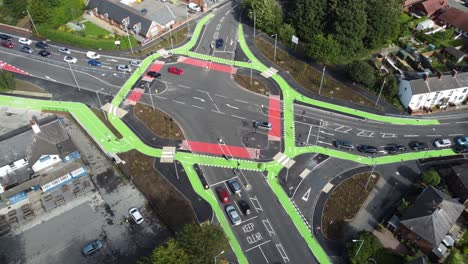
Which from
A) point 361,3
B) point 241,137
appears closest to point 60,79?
point 241,137

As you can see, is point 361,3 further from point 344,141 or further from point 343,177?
point 343,177

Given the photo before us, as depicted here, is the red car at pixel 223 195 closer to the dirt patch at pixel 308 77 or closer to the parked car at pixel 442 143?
the dirt patch at pixel 308 77

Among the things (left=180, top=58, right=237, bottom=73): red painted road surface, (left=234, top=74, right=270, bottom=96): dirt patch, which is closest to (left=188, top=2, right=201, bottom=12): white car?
(left=180, top=58, right=237, bottom=73): red painted road surface

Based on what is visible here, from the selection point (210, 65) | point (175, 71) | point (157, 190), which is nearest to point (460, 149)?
point (210, 65)

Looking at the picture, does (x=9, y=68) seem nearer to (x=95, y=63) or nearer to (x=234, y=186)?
(x=95, y=63)

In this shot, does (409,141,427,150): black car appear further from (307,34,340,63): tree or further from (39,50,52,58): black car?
(39,50,52,58): black car

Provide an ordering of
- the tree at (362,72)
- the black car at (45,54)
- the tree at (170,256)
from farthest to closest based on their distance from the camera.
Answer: the black car at (45,54) → the tree at (362,72) → the tree at (170,256)

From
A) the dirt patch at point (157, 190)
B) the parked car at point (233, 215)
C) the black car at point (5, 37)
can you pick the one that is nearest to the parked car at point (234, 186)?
the parked car at point (233, 215)
